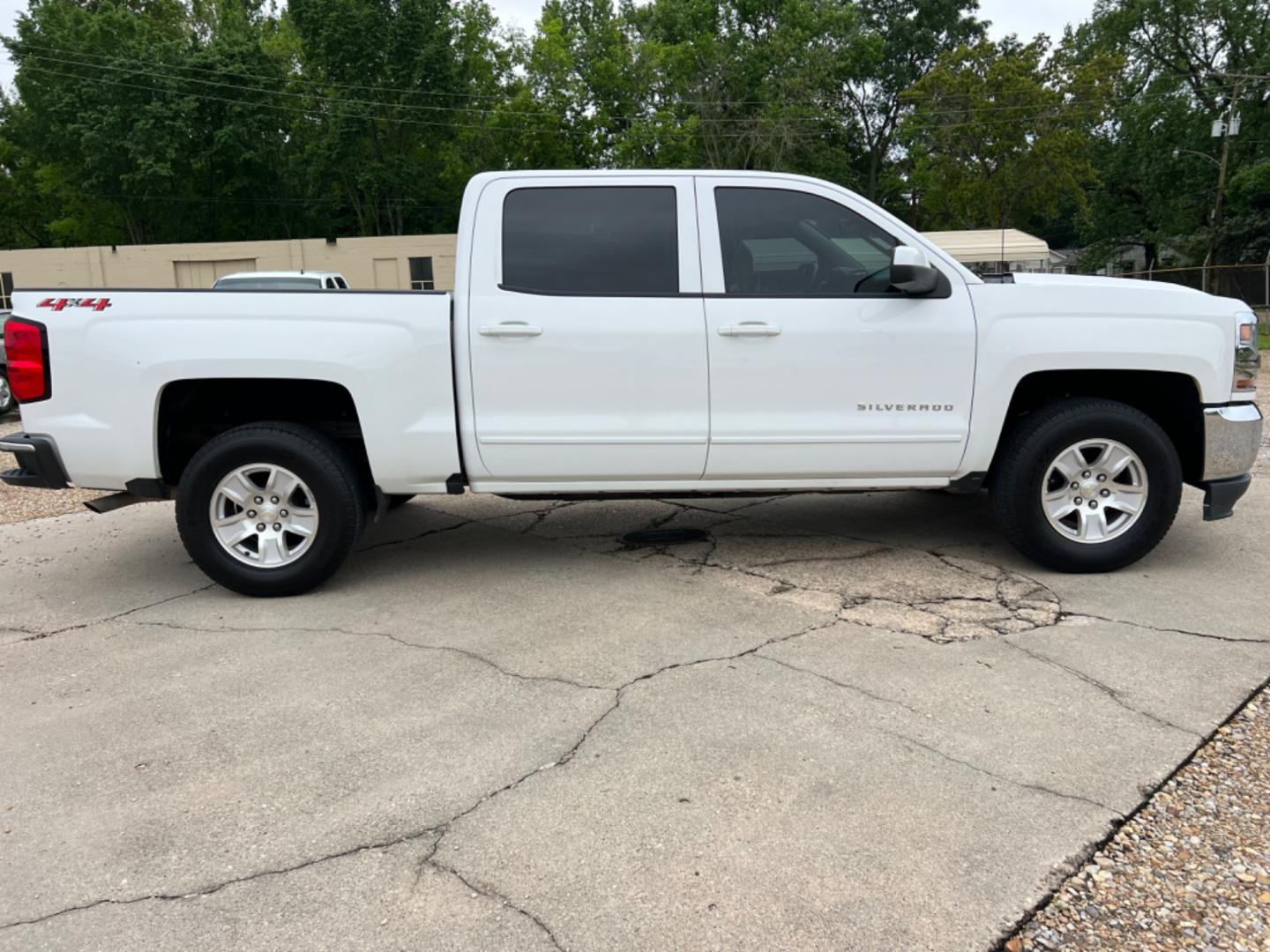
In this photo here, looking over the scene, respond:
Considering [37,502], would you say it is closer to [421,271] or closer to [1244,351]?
[1244,351]

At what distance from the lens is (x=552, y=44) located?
137 ft

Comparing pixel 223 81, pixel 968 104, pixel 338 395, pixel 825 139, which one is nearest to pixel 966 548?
pixel 338 395

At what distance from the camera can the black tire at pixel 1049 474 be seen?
4703 millimetres

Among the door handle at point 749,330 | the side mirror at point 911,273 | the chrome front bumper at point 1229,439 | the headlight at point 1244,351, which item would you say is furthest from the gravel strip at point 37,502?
the headlight at point 1244,351

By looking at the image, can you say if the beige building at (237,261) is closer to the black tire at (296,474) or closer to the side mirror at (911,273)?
the black tire at (296,474)

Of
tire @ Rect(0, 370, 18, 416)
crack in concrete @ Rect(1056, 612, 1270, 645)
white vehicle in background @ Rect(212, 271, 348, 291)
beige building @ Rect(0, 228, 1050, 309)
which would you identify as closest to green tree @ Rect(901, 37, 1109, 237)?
Answer: beige building @ Rect(0, 228, 1050, 309)

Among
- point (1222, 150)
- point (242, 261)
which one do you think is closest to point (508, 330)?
point (242, 261)

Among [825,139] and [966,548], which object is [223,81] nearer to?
[825,139]

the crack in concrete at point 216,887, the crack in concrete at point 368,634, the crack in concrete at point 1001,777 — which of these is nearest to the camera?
the crack in concrete at point 216,887

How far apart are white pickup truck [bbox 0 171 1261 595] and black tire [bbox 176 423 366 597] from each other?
0.01 meters

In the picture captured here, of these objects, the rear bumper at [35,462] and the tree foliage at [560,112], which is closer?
the rear bumper at [35,462]

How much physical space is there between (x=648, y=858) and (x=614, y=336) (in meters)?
2.66

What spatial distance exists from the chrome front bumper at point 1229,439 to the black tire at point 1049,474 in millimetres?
165

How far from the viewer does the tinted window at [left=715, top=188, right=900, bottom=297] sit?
4719 millimetres
